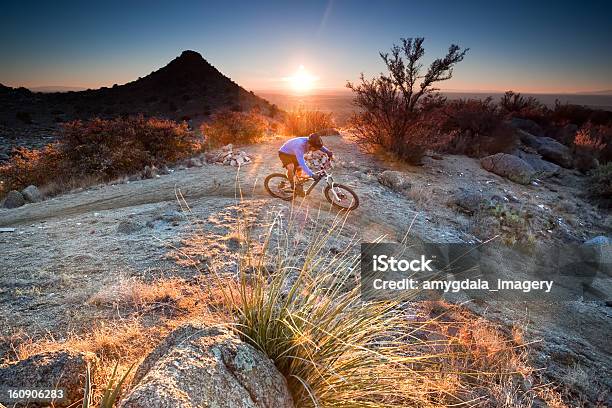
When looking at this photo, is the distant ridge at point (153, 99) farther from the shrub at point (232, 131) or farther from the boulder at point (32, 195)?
the boulder at point (32, 195)

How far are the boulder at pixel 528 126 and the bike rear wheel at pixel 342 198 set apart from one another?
1616 cm

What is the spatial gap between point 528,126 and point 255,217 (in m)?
19.3

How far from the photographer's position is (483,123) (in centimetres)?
1647

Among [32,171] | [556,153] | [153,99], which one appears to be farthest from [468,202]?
[153,99]

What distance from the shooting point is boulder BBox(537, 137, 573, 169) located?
596 inches

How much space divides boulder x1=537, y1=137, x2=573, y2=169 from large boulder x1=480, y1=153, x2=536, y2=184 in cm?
379

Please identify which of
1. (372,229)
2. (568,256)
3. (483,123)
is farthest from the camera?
(483,123)

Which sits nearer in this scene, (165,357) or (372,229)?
(165,357)

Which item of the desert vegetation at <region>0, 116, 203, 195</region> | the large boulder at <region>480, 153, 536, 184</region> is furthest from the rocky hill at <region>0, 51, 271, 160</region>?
the large boulder at <region>480, 153, 536, 184</region>

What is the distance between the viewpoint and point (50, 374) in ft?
6.86

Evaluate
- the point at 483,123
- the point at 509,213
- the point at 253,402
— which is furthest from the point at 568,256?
the point at 483,123

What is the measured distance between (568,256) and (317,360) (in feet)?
26.1

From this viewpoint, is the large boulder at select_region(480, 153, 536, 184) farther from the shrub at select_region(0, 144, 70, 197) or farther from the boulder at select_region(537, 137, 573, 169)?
the shrub at select_region(0, 144, 70, 197)

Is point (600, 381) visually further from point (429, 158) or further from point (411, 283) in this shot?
point (429, 158)
